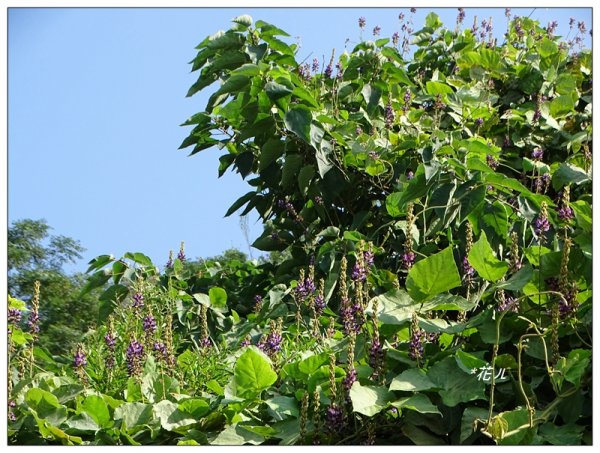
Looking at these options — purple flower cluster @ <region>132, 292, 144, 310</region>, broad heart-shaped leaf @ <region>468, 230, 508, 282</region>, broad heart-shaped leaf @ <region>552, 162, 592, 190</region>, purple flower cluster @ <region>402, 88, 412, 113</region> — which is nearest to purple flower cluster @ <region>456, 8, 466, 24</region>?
purple flower cluster @ <region>402, 88, 412, 113</region>

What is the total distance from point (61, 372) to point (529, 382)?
1.68 metres

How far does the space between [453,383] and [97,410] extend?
94 cm

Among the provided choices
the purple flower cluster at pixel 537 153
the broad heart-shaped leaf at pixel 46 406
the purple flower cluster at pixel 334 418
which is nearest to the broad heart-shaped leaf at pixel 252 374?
the purple flower cluster at pixel 334 418

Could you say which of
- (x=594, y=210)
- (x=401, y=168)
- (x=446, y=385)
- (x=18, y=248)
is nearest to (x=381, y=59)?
(x=401, y=168)

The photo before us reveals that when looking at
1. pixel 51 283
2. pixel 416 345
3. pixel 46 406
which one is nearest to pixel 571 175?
pixel 416 345

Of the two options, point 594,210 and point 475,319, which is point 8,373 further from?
point 594,210

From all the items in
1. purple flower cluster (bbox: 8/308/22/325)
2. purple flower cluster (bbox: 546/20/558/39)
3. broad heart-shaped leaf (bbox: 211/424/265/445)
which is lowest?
broad heart-shaped leaf (bbox: 211/424/265/445)

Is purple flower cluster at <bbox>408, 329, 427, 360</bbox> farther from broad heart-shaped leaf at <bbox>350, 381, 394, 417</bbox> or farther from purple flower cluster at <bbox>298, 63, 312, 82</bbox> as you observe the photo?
purple flower cluster at <bbox>298, 63, 312, 82</bbox>

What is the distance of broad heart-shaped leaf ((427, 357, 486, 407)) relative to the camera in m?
1.88

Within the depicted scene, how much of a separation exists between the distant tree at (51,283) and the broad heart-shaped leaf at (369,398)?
15.0ft

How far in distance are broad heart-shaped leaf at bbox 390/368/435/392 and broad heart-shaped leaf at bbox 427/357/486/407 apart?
0.02m

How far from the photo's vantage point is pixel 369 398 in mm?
1885

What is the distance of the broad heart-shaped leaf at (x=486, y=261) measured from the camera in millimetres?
1995

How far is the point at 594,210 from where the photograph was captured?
2.05m
